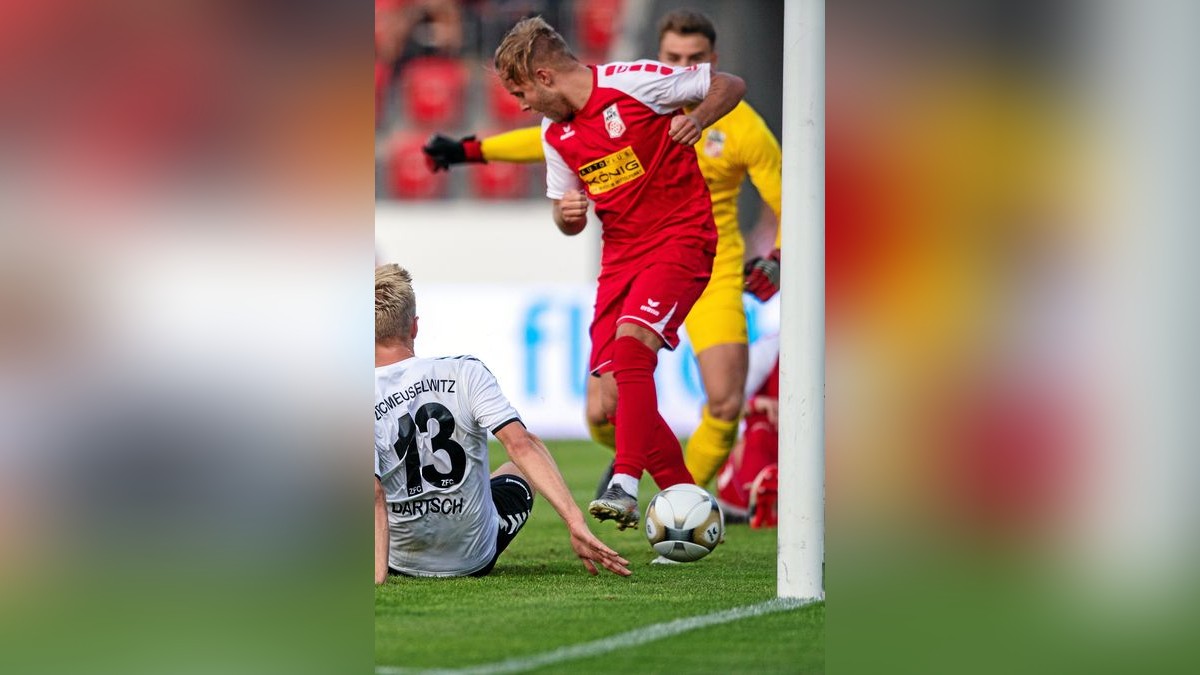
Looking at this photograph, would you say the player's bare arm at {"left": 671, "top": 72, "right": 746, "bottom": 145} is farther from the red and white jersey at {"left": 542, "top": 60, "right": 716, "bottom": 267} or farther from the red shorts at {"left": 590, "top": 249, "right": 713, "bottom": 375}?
the red shorts at {"left": 590, "top": 249, "right": 713, "bottom": 375}

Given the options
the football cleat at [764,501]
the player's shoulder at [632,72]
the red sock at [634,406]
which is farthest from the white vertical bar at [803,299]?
the football cleat at [764,501]

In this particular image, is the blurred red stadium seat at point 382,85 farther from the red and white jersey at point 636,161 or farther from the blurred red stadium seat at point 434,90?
the red and white jersey at point 636,161

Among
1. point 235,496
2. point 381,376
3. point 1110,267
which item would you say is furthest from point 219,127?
point 381,376

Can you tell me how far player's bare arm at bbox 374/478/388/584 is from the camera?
485 centimetres

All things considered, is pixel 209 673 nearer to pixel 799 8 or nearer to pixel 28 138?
pixel 28 138

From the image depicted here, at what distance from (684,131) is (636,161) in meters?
0.55

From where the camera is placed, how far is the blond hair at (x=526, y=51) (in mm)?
5559

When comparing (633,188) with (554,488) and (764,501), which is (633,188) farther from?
(764,501)

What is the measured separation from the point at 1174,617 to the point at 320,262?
234 centimetres

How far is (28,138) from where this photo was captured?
96.8 inches

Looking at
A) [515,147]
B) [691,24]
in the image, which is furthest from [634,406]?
[691,24]

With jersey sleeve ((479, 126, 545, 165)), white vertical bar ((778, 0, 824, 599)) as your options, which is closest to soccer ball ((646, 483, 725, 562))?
white vertical bar ((778, 0, 824, 599))

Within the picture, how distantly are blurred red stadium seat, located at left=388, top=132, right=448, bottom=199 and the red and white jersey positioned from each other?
13.7 m

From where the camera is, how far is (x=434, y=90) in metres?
19.5
